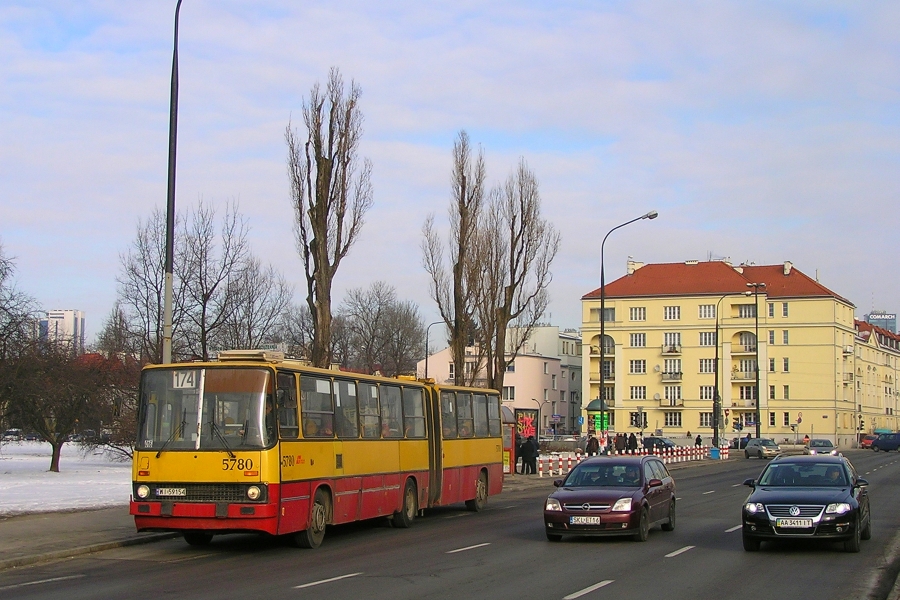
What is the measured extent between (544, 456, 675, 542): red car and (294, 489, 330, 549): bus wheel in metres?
3.72

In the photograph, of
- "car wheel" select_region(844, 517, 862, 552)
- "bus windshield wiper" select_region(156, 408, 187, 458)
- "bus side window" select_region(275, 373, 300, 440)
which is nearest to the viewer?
"car wheel" select_region(844, 517, 862, 552)

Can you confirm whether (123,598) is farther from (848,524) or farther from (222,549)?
(848,524)

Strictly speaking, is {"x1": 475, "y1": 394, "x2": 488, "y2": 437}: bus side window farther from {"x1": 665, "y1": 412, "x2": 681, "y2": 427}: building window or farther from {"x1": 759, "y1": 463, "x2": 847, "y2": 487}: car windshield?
{"x1": 665, "y1": 412, "x2": 681, "y2": 427}: building window

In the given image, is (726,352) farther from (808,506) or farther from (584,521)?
(808,506)

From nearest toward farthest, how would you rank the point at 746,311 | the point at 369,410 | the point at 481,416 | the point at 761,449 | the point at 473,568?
the point at 473,568 < the point at 369,410 < the point at 481,416 < the point at 761,449 < the point at 746,311

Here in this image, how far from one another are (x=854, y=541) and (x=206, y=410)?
397 inches

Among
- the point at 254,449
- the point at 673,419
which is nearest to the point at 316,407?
the point at 254,449

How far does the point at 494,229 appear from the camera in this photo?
2021 inches

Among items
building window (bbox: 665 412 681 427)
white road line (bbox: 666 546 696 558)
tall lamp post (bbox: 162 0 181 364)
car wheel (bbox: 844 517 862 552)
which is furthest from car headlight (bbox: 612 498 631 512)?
building window (bbox: 665 412 681 427)

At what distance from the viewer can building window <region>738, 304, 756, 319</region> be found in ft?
367

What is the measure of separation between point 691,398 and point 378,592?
104m

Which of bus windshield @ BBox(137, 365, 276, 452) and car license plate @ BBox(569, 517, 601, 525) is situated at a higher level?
bus windshield @ BBox(137, 365, 276, 452)

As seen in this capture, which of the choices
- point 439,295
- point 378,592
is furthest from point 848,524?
point 439,295

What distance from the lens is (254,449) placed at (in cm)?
1612
